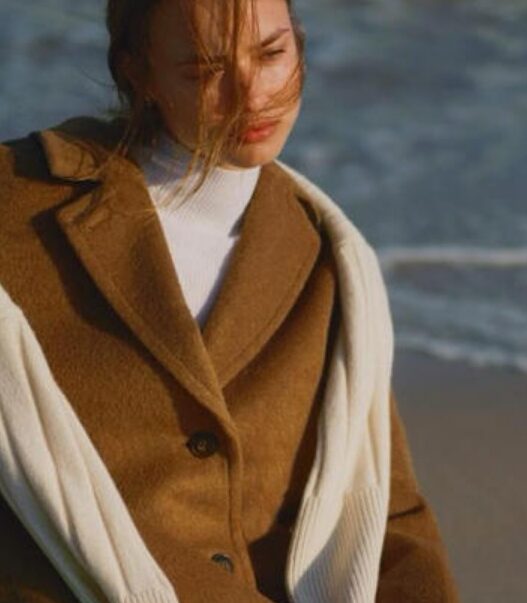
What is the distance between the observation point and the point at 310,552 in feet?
10.6

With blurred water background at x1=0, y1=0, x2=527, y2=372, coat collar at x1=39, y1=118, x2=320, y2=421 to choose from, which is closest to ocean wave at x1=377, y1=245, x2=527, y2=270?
blurred water background at x1=0, y1=0, x2=527, y2=372

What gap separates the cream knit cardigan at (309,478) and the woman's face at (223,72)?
29cm

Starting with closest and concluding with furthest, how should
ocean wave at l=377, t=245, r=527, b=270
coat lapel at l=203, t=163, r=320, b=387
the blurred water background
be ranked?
coat lapel at l=203, t=163, r=320, b=387
the blurred water background
ocean wave at l=377, t=245, r=527, b=270

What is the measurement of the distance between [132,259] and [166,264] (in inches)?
2.0

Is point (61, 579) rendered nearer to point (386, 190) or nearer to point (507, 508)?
point (507, 508)

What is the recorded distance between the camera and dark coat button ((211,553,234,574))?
318 centimetres

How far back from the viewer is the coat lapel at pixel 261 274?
10.6ft

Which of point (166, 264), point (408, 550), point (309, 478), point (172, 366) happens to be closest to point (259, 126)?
point (166, 264)

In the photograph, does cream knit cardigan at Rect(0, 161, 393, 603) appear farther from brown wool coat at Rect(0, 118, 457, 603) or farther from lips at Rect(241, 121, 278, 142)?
lips at Rect(241, 121, 278, 142)

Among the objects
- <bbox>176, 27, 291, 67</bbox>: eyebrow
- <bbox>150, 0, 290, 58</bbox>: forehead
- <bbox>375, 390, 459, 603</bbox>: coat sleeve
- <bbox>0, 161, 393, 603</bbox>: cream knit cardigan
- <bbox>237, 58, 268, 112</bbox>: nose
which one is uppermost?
<bbox>150, 0, 290, 58</bbox>: forehead

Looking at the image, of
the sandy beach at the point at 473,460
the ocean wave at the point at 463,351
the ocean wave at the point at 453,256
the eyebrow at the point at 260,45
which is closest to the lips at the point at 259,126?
the eyebrow at the point at 260,45

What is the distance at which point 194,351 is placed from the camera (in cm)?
313

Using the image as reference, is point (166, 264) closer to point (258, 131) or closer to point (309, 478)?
point (258, 131)

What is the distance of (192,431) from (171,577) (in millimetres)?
211
